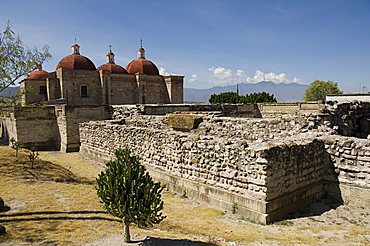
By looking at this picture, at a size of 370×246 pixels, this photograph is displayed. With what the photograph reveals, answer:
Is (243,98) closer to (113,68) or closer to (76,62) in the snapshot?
(113,68)

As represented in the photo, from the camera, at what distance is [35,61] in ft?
29.0

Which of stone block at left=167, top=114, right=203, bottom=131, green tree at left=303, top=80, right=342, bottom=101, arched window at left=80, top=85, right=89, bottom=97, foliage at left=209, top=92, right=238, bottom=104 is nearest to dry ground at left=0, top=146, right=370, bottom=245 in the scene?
stone block at left=167, top=114, right=203, bottom=131

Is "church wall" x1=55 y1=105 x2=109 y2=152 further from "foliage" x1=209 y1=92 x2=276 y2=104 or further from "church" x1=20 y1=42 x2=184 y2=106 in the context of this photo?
"foliage" x1=209 y1=92 x2=276 y2=104

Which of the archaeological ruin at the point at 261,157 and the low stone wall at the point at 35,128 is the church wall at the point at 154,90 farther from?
the archaeological ruin at the point at 261,157

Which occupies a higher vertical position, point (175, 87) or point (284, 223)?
point (175, 87)

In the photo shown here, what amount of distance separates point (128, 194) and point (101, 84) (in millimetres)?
26946

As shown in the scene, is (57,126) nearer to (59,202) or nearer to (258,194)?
(59,202)

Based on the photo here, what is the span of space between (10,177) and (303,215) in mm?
9486

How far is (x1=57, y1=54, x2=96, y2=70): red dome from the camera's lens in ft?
99.4

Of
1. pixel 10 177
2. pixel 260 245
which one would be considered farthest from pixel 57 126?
pixel 260 245

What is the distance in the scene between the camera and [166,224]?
22.6 feet

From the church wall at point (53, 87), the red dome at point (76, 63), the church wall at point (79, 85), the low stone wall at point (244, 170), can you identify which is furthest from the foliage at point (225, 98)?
the low stone wall at point (244, 170)

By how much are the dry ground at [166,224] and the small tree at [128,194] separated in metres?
0.67

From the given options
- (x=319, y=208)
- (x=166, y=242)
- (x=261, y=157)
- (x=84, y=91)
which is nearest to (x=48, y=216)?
(x=166, y=242)
